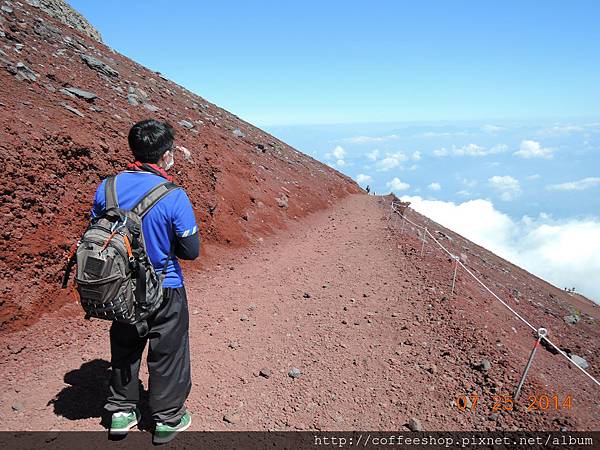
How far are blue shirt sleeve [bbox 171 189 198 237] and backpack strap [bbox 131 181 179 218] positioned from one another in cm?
9

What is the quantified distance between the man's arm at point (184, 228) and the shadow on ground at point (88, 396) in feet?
6.39

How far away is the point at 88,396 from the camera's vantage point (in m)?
3.94

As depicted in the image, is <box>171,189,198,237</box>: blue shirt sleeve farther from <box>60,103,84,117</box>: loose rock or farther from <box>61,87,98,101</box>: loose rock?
<box>61,87,98,101</box>: loose rock

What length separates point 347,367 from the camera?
4949 mm

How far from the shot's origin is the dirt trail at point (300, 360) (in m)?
3.95

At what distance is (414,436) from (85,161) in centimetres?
722

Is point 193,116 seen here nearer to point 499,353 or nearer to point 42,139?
point 42,139

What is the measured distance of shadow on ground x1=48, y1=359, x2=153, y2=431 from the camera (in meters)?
3.64

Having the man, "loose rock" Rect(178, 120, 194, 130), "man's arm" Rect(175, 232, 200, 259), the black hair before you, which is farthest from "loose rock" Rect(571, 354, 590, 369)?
"loose rock" Rect(178, 120, 194, 130)

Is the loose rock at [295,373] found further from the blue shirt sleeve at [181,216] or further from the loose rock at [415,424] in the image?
the blue shirt sleeve at [181,216]

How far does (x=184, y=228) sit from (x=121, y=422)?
2043 mm

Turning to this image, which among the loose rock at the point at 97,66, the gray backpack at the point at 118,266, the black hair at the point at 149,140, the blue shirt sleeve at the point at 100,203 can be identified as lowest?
the gray backpack at the point at 118,266

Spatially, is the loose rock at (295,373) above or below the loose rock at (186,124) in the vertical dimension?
below

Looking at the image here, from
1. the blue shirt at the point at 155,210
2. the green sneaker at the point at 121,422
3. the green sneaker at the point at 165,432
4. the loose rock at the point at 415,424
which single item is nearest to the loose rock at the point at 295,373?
the loose rock at the point at 415,424
